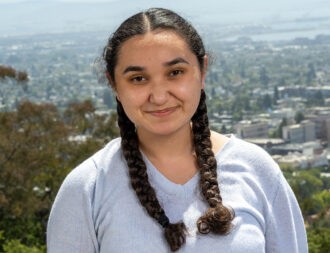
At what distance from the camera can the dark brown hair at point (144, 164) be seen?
1.19 meters

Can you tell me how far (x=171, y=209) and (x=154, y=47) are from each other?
1.10ft

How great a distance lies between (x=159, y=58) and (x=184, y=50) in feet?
0.22

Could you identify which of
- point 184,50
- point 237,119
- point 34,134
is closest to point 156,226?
point 184,50

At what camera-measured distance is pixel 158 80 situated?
47.2 inches

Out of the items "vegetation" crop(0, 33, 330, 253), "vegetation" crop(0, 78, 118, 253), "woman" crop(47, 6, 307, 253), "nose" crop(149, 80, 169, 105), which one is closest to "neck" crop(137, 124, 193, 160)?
"woman" crop(47, 6, 307, 253)

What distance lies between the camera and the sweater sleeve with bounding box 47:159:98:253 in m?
1.19

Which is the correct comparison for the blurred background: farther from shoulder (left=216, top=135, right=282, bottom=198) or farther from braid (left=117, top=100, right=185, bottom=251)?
shoulder (left=216, top=135, right=282, bottom=198)

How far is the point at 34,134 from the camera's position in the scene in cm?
867

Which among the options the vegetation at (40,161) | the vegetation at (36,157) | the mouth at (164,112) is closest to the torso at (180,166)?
the mouth at (164,112)

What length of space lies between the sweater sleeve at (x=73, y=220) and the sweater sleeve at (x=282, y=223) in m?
0.38

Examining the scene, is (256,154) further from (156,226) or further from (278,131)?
(278,131)

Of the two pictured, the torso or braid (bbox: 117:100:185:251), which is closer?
braid (bbox: 117:100:185:251)

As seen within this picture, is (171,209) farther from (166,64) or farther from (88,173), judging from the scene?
(166,64)

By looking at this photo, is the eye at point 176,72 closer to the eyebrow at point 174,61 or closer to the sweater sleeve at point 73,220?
the eyebrow at point 174,61
